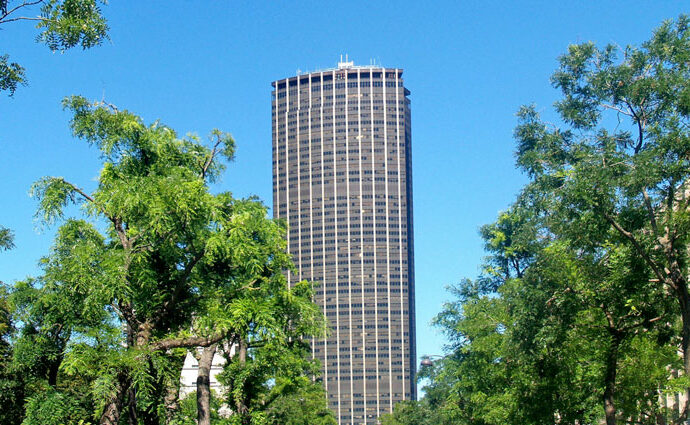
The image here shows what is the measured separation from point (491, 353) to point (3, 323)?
24204mm

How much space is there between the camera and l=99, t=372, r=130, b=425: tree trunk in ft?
60.1

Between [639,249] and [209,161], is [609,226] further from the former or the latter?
[209,161]

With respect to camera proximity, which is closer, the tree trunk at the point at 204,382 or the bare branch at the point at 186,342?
the bare branch at the point at 186,342

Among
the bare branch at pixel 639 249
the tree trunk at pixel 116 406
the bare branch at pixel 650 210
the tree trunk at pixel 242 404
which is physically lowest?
the tree trunk at pixel 116 406

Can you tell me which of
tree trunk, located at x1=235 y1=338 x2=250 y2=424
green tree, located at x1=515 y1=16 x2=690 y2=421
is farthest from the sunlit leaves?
tree trunk, located at x1=235 y1=338 x2=250 y2=424

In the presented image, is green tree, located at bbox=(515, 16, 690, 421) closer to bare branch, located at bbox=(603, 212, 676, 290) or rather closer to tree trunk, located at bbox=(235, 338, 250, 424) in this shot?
bare branch, located at bbox=(603, 212, 676, 290)

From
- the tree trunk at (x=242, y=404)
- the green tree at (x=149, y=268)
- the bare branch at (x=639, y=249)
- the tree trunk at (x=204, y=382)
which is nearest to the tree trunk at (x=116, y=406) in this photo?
the green tree at (x=149, y=268)

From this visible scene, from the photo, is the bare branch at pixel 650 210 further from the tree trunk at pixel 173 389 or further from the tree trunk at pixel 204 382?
the tree trunk at pixel 204 382

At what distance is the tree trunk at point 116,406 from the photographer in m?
18.3

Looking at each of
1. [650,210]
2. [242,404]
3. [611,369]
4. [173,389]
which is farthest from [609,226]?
[242,404]

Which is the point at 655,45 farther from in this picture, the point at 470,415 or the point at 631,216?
the point at 470,415

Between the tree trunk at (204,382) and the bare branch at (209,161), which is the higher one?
the bare branch at (209,161)

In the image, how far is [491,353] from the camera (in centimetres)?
4734

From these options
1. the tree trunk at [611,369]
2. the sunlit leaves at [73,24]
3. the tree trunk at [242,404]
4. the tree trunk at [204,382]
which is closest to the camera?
the sunlit leaves at [73,24]
